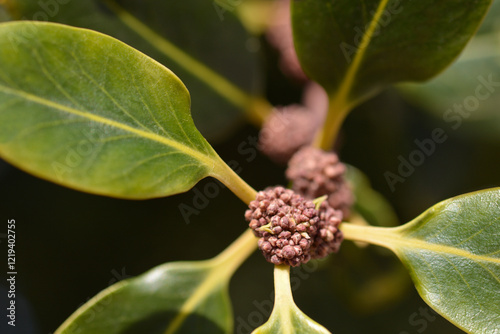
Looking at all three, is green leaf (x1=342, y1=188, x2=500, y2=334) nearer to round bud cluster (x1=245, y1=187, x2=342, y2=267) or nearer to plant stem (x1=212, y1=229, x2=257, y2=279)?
round bud cluster (x1=245, y1=187, x2=342, y2=267)

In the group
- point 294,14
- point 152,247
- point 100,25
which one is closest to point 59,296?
point 152,247

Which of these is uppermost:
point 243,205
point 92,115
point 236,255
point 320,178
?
point 92,115

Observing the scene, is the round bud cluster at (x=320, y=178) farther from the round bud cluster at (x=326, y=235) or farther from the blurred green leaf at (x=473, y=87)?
the blurred green leaf at (x=473, y=87)

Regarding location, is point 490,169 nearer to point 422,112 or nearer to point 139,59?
point 422,112

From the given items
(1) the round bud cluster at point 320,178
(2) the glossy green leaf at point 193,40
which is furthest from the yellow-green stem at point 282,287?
(2) the glossy green leaf at point 193,40

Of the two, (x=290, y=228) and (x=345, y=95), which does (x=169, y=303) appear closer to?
(x=290, y=228)

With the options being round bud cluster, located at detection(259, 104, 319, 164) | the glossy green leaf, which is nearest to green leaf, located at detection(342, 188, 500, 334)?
round bud cluster, located at detection(259, 104, 319, 164)

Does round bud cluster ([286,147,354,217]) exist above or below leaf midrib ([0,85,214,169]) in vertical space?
below

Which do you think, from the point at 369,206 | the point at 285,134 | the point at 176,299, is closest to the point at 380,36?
the point at 285,134
